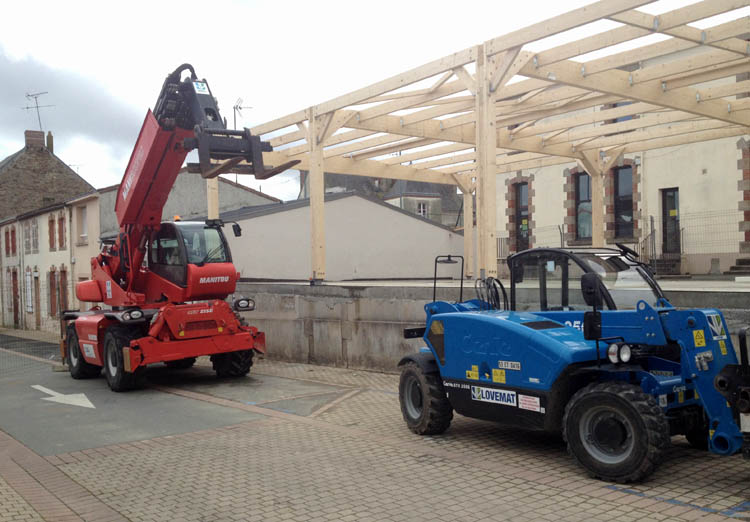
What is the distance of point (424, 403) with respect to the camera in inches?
305

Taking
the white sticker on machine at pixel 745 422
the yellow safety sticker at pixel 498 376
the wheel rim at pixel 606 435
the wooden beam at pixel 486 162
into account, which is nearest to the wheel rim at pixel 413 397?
the yellow safety sticker at pixel 498 376

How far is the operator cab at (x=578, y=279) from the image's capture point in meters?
6.64

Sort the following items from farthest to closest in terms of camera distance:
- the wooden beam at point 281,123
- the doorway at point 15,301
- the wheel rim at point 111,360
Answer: the doorway at point 15,301 < the wooden beam at point 281,123 < the wheel rim at point 111,360

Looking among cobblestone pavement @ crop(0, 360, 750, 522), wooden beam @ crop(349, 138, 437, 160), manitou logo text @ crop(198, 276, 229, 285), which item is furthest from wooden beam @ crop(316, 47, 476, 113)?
cobblestone pavement @ crop(0, 360, 750, 522)

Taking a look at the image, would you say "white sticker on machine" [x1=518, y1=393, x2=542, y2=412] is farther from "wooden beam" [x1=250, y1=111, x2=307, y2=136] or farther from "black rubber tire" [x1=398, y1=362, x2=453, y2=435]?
"wooden beam" [x1=250, y1=111, x2=307, y2=136]

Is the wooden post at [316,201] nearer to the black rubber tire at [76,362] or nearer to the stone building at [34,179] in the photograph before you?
the black rubber tire at [76,362]

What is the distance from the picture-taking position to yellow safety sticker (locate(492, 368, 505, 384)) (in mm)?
6824

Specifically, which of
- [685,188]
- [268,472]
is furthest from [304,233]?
[268,472]

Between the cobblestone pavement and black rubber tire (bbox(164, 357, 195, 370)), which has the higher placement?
the cobblestone pavement

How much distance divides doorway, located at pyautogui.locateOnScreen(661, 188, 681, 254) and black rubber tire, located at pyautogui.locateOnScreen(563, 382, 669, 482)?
15083 millimetres

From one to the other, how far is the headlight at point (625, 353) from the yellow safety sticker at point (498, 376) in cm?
125

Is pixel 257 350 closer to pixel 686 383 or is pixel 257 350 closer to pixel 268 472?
pixel 268 472

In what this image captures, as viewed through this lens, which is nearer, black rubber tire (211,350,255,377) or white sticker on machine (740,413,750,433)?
white sticker on machine (740,413,750,433)

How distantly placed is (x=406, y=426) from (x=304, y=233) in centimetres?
1401
